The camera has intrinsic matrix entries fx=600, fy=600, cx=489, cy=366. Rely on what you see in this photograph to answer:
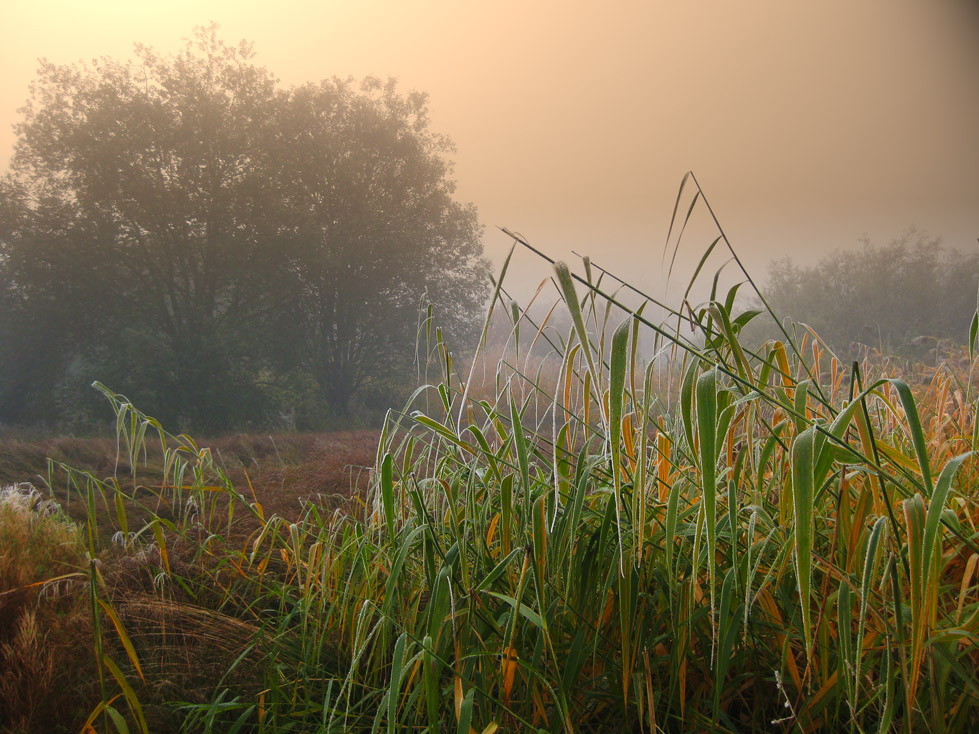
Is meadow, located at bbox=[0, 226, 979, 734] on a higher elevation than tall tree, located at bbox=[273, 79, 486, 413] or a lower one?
lower

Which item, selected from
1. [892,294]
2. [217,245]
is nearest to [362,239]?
[217,245]

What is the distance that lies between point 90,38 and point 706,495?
20.0 feet

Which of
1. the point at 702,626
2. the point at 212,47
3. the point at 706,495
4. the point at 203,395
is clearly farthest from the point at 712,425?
the point at 212,47

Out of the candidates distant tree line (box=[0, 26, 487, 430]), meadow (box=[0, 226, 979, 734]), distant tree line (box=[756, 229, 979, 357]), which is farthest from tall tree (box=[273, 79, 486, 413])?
meadow (box=[0, 226, 979, 734])

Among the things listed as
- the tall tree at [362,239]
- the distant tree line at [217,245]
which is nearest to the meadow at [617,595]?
the distant tree line at [217,245]

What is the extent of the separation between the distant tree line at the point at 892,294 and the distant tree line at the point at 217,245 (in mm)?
3754

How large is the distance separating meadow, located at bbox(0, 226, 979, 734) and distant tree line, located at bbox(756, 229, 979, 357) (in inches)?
227

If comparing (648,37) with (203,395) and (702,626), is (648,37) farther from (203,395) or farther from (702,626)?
(702,626)

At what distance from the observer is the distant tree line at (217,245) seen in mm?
4176

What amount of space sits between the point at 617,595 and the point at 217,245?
4.51m

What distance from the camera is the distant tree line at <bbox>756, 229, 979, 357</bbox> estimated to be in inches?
229

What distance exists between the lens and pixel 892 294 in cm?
601

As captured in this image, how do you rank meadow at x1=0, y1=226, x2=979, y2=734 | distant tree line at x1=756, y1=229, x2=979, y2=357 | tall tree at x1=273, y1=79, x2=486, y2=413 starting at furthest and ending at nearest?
distant tree line at x1=756, y1=229, x2=979, y2=357
tall tree at x1=273, y1=79, x2=486, y2=413
meadow at x1=0, y1=226, x2=979, y2=734

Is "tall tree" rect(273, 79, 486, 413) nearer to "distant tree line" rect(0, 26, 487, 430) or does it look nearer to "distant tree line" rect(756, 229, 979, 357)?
"distant tree line" rect(0, 26, 487, 430)
